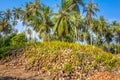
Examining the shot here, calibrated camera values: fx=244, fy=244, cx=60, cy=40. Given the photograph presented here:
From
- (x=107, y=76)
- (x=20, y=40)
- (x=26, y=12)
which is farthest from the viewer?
(x=26, y=12)

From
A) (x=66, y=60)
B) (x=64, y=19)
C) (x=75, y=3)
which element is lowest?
(x=66, y=60)

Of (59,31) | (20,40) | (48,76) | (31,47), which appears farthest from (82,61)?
(59,31)

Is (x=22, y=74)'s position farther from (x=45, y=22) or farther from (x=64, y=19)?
(x=45, y=22)

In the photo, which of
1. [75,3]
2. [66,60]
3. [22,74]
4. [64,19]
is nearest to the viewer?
[22,74]

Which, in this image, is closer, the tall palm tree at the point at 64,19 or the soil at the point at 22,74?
the soil at the point at 22,74

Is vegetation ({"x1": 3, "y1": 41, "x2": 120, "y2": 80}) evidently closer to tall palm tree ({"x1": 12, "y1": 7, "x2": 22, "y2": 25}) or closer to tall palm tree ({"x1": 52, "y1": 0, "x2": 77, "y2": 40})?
tall palm tree ({"x1": 52, "y1": 0, "x2": 77, "y2": 40})

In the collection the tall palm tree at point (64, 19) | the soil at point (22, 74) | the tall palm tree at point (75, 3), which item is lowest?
the soil at point (22, 74)

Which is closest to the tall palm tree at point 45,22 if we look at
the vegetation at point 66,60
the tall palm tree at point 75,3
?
the tall palm tree at point 75,3

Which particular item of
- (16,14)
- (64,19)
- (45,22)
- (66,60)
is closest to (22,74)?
(66,60)

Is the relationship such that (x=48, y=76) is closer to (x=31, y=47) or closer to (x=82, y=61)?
(x=82, y=61)

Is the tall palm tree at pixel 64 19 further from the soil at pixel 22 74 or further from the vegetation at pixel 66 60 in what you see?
the soil at pixel 22 74

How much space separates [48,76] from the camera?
13.1 m

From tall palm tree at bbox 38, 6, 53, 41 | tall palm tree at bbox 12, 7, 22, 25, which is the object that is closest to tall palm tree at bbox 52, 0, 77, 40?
tall palm tree at bbox 38, 6, 53, 41

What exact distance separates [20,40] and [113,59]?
56.6ft
